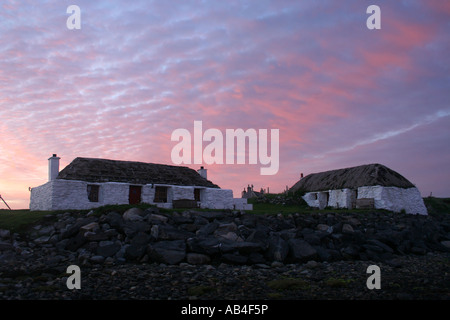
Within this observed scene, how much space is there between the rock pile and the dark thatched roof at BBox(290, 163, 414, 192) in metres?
14.3

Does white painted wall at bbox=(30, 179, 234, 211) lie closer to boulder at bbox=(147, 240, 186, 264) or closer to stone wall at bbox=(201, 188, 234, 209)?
stone wall at bbox=(201, 188, 234, 209)

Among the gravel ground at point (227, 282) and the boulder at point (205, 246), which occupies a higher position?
the boulder at point (205, 246)

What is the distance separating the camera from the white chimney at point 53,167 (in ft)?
96.7

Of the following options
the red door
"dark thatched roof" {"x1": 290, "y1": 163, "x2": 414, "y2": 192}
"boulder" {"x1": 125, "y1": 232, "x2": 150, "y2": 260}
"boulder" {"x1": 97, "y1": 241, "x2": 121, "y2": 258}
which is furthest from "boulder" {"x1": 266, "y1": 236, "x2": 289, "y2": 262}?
"dark thatched roof" {"x1": 290, "y1": 163, "x2": 414, "y2": 192}

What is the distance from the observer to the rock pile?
522 inches

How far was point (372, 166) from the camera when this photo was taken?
37.5 meters

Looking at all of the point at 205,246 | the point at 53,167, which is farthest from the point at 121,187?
the point at 205,246

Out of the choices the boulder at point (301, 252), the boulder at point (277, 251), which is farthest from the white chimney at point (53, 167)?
the boulder at point (301, 252)

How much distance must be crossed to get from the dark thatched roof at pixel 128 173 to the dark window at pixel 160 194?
616mm

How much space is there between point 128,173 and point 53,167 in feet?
19.3

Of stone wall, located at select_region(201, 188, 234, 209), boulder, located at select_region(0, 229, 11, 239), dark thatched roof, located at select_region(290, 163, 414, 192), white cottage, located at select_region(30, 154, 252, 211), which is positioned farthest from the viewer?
dark thatched roof, located at select_region(290, 163, 414, 192)

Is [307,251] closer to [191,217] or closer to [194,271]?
[194,271]

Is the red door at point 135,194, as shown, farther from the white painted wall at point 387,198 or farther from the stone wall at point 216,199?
the white painted wall at point 387,198
